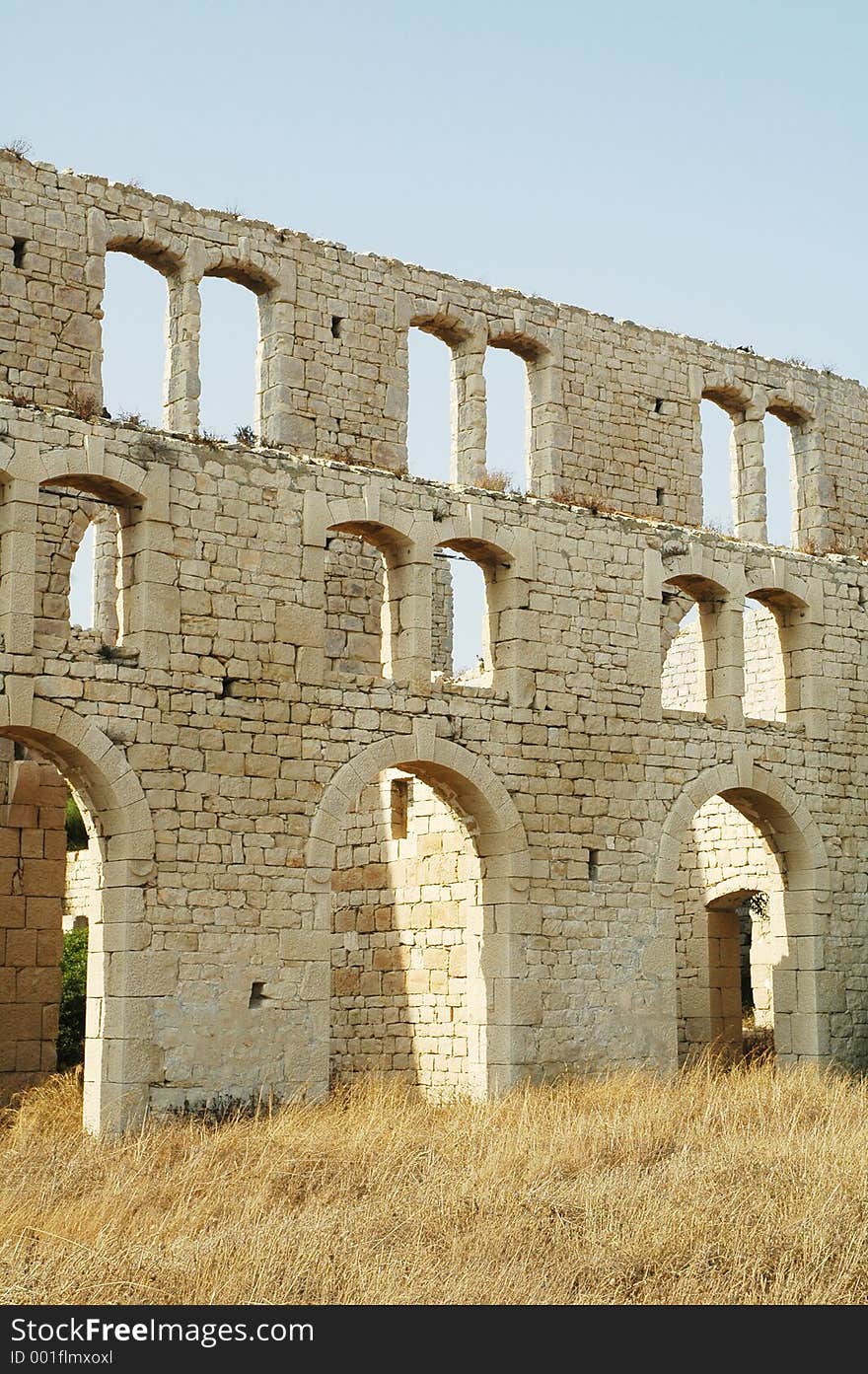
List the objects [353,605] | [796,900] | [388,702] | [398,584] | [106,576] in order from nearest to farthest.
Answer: [388,702] < [398,584] < [796,900] < [353,605] < [106,576]

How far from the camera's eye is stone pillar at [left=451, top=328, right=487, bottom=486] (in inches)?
765

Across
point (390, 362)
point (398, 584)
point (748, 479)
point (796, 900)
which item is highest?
point (390, 362)

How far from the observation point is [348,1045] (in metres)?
18.8

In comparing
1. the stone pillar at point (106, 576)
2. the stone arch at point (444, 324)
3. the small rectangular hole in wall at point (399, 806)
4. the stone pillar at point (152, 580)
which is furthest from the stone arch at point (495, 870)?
the stone arch at point (444, 324)

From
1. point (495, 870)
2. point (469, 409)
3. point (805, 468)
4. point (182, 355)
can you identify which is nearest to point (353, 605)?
point (469, 409)

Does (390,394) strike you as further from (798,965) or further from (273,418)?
(798,965)

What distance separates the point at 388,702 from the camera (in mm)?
15867

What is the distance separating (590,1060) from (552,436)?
7.51 m

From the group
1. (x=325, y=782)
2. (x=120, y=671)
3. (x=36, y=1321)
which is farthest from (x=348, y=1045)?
(x=36, y=1321)

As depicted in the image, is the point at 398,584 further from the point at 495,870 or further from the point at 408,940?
the point at 408,940

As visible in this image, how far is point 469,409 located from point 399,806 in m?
4.57

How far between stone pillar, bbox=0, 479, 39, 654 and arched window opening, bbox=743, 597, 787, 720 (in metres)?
10.4

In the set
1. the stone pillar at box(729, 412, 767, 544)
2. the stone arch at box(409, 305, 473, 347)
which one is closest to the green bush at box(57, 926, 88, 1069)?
the stone arch at box(409, 305, 473, 347)

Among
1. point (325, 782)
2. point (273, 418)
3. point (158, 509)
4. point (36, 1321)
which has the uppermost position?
point (273, 418)
